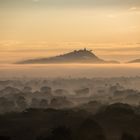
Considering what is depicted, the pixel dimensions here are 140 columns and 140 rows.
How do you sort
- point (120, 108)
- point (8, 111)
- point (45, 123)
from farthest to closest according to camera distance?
point (8, 111) → point (120, 108) → point (45, 123)

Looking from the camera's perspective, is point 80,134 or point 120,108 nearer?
point 80,134

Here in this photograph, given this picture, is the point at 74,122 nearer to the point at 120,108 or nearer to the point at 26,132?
the point at 26,132

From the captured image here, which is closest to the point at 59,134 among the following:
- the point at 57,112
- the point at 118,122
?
the point at 118,122

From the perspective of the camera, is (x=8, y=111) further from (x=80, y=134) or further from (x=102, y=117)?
(x=80, y=134)

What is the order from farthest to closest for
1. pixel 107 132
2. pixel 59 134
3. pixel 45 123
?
pixel 45 123 → pixel 107 132 → pixel 59 134

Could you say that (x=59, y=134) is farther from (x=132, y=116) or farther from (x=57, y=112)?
(x=57, y=112)

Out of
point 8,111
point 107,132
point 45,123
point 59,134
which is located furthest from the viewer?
point 8,111

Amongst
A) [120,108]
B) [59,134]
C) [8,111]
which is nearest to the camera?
[59,134]

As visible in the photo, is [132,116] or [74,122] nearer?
[74,122]

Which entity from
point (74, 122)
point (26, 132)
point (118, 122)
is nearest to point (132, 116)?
point (118, 122)
